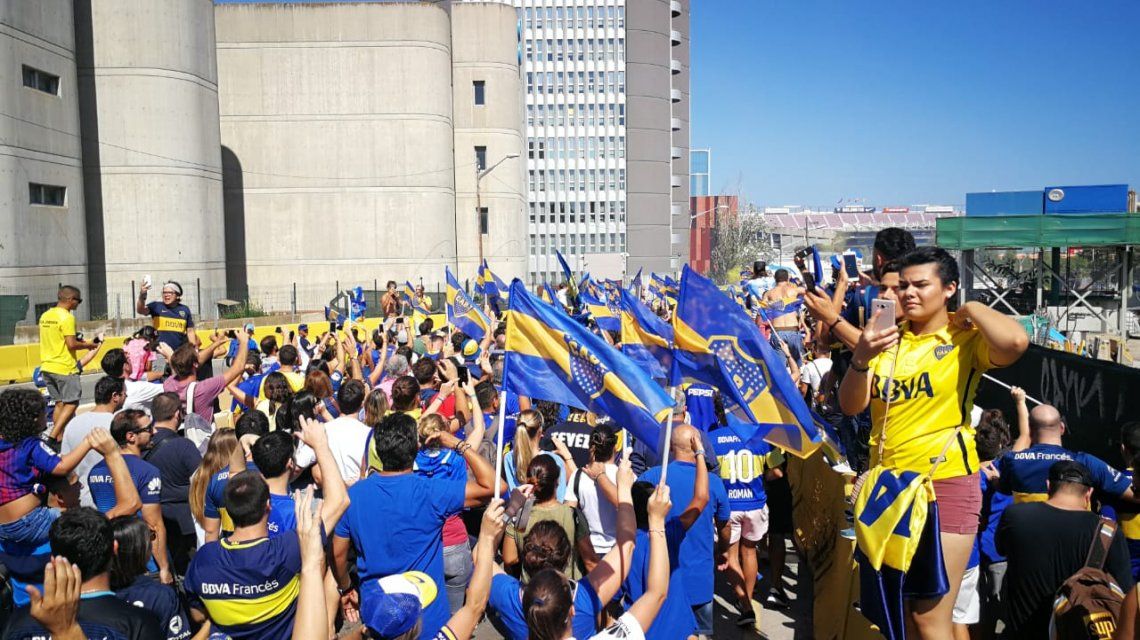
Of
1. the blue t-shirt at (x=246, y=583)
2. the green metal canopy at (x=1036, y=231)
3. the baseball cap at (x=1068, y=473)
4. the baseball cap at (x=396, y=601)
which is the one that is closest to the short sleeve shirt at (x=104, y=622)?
the blue t-shirt at (x=246, y=583)

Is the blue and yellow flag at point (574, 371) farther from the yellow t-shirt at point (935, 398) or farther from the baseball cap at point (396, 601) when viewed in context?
the baseball cap at point (396, 601)

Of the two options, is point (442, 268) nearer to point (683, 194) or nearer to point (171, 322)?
point (171, 322)

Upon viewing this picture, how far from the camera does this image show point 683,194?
98.3 meters

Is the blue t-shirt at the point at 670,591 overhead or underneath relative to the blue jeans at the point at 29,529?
underneath

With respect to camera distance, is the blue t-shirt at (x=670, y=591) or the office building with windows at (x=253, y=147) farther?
the office building with windows at (x=253, y=147)

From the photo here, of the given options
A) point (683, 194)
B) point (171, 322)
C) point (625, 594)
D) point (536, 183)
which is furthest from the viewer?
point (683, 194)

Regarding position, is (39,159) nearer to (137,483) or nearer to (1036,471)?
(137,483)

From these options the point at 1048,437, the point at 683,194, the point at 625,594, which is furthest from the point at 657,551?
the point at 683,194

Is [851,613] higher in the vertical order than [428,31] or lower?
lower

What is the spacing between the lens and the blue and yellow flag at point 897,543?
11.6ft

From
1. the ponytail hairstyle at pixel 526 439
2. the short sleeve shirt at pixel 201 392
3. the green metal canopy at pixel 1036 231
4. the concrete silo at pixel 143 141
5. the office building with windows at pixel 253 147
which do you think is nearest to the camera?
the ponytail hairstyle at pixel 526 439

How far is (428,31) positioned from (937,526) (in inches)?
1803

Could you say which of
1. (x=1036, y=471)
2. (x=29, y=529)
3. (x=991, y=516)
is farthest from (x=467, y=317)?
(x=1036, y=471)

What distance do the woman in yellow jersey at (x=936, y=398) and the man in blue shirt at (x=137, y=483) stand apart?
4585 mm
